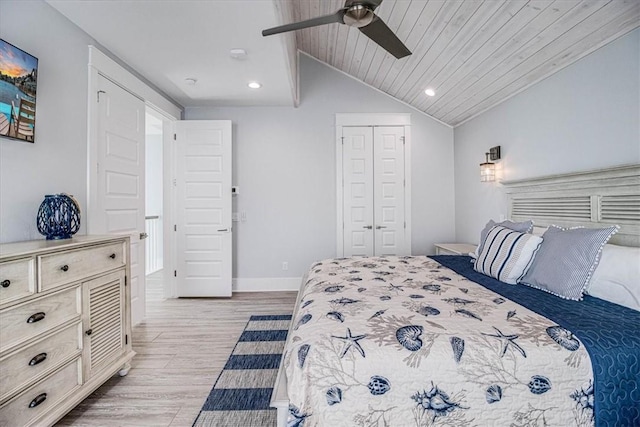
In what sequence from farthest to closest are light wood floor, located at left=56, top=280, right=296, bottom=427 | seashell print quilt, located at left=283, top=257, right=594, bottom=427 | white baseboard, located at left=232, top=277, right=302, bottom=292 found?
white baseboard, located at left=232, top=277, right=302, bottom=292 < light wood floor, located at left=56, top=280, right=296, bottom=427 < seashell print quilt, located at left=283, top=257, right=594, bottom=427

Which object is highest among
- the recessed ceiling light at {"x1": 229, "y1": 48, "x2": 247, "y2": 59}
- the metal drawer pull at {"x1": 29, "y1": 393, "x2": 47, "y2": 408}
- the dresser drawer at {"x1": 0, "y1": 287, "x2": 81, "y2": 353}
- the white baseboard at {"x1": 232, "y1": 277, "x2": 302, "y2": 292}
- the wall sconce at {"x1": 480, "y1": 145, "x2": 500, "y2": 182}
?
the recessed ceiling light at {"x1": 229, "y1": 48, "x2": 247, "y2": 59}

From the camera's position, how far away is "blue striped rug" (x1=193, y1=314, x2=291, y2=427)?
175 cm

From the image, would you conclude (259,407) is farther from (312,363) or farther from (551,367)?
(551,367)

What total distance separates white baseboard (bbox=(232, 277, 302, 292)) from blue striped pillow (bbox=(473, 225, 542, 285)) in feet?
8.52

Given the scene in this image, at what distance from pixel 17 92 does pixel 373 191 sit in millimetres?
3641

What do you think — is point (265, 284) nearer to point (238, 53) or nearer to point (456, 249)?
point (456, 249)

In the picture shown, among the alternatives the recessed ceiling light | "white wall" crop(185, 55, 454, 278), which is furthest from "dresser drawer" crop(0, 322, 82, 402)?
"white wall" crop(185, 55, 454, 278)

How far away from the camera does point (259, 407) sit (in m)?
1.84

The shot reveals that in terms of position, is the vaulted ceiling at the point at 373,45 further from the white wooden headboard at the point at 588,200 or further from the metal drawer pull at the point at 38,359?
the metal drawer pull at the point at 38,359

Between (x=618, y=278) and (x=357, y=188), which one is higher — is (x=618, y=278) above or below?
below

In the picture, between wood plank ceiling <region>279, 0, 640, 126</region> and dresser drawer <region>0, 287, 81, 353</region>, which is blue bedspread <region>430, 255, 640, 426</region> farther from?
dresser drawer <region>0, 287, 81, 353</region>

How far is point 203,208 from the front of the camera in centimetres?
407

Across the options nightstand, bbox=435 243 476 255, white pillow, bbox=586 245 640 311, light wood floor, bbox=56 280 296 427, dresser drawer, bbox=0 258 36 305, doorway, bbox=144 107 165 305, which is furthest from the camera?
doorway, bbox=144 107 165 305

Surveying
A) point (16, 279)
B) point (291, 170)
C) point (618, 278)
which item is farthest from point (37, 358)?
point (291, 170)
